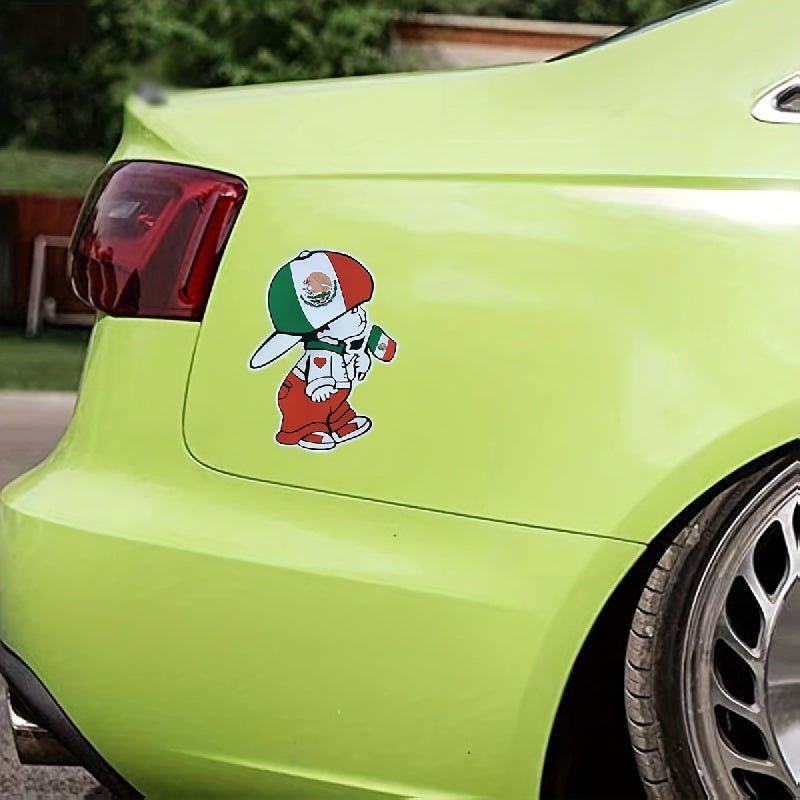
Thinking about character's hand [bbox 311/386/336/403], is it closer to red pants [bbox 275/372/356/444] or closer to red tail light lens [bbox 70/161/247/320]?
red pants [bbox 275/372/356/444]

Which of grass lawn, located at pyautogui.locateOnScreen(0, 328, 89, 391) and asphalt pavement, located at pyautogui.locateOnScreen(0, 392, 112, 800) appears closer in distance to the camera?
asphalt pavement, located at pyautogui.locateOnScreen(0, 392, 112, 800)

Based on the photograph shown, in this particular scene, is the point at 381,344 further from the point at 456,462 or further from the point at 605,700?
the point at 605,700

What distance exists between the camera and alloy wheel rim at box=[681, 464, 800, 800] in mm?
1778

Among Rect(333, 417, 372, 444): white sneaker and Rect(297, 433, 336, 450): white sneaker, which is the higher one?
Rect(333, 417, 372, 444): white sneaker

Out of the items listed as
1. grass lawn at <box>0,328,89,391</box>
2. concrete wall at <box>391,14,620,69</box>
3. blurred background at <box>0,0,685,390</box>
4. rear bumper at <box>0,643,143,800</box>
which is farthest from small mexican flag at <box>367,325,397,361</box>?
concrete wall at <box>391,14,620,69</box>

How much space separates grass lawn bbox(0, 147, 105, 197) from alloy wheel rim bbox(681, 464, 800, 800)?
66.3ft

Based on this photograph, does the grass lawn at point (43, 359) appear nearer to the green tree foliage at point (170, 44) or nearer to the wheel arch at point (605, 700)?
the green tree foliage at point (170, 44)

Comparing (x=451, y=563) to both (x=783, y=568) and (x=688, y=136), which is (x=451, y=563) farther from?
(x=688, y=136)

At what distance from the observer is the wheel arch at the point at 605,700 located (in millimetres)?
1771

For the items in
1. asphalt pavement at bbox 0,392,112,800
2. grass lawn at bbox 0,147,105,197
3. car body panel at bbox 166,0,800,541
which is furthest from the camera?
grass lawn at bbox 0,147,105,197

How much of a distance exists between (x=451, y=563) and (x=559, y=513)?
0.49ft

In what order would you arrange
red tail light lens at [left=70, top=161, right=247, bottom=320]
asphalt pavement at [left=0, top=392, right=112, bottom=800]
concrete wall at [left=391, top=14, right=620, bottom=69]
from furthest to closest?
concrete wall at [left=391, top=14, right=620, bottom=69], asphalt pavement at [left=0, top=392, right=112, bottom=800], red tail light lens at [left=70, top=161, right=247, bottom=320]

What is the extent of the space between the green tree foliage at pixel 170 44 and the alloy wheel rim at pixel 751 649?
7.12 feet

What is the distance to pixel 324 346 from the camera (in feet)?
5.87
